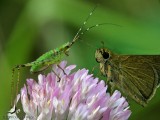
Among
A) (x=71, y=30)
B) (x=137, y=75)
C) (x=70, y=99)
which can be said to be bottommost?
(x=70, y=99)

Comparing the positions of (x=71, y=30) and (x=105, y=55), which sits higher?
(x=71, y=30)

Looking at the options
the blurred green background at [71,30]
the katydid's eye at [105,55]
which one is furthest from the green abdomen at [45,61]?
the blurred green background at [71,30]

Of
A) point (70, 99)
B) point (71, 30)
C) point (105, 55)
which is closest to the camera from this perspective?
Result: point (70, 99)

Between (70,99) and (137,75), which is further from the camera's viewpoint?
(137,75)

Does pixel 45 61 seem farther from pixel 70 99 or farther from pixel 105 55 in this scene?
pixel 105 55

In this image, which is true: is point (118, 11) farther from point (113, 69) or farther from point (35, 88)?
point (35, 88)

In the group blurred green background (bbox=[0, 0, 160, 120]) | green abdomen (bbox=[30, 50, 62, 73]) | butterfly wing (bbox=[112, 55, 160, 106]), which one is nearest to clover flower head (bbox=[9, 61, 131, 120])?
green abdomen (bbox=[30, 50, 62, 73])

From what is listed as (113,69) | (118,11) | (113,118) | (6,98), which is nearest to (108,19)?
(118,11)

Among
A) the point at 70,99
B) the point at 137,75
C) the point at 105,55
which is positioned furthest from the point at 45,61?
the point at 137,75
